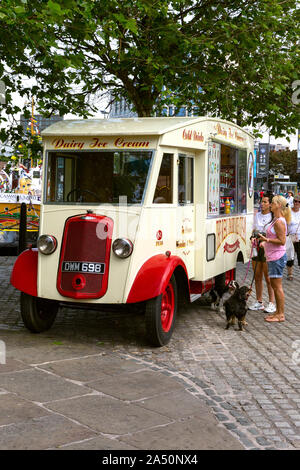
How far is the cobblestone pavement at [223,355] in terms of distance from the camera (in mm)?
5164

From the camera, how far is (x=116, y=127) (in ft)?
26.2

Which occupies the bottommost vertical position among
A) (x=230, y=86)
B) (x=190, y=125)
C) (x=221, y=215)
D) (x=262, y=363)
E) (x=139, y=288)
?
(x=262, y=363)

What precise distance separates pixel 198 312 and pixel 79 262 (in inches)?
127

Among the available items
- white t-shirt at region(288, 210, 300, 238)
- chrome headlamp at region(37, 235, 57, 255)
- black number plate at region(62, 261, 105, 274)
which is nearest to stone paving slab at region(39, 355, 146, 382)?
black number plate at region(62, 261, 105, 274)

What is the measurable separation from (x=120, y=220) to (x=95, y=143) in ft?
3.61

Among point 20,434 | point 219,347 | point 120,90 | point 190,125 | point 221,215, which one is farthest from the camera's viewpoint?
point 120,90

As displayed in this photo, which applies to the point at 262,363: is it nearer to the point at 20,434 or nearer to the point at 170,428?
the point at 170,428

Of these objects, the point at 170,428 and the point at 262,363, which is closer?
the point at 170,428

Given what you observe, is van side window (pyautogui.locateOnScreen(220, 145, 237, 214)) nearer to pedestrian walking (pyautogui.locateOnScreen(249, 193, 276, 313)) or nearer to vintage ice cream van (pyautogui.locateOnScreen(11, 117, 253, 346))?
pedestrian walking (pyautogui.locateOnScreen(249, 193, 276, 313))

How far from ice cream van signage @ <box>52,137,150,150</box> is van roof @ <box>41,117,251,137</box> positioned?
0.11m

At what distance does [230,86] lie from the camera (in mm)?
13961

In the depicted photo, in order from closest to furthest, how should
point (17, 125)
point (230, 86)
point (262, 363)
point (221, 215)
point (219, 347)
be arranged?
point (262, 363) < point (219, 347) < point (221, 215) < point (17, 125) < point (230, 86)

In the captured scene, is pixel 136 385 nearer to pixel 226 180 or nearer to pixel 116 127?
pixel 116 127

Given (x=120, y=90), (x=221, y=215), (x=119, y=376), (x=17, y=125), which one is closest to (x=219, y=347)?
(x=119, y=376)
